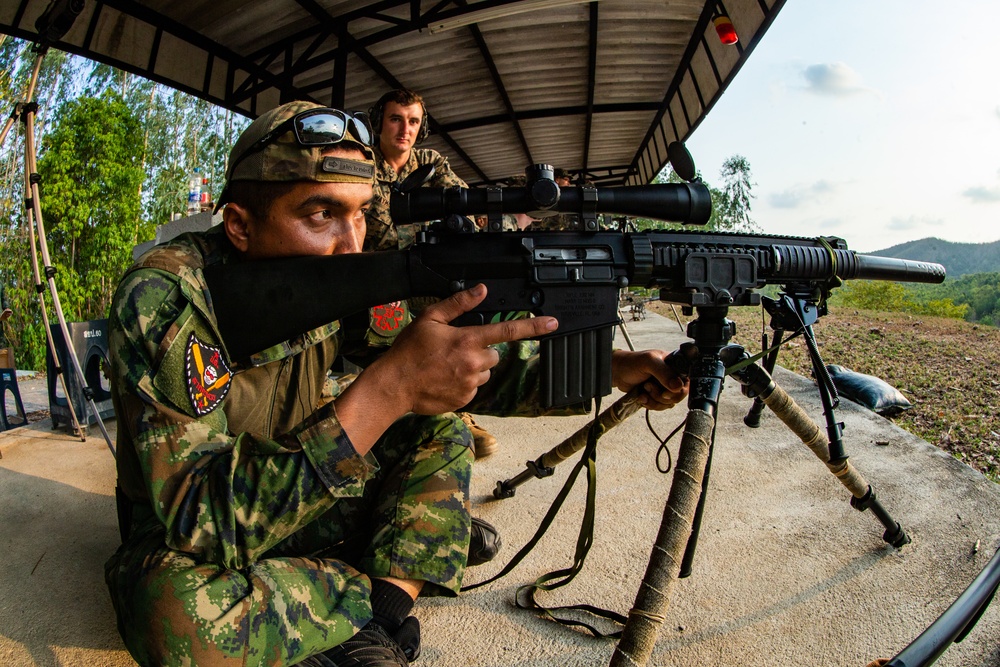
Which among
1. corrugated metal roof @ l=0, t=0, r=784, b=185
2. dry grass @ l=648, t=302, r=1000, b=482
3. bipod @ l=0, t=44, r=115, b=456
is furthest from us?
corrugated metal roof @ l=0, t=0, r=784, b=185

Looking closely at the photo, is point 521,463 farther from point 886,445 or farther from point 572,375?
point 886,445

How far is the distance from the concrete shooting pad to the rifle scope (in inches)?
47.7

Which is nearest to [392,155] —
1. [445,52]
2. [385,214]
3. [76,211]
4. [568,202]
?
[385,214]

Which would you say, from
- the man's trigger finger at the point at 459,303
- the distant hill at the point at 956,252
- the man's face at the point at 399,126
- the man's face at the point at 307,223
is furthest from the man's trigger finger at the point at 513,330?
the distant hill at the point at 956,252

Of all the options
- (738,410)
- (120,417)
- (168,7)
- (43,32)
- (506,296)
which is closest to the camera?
(120,417)

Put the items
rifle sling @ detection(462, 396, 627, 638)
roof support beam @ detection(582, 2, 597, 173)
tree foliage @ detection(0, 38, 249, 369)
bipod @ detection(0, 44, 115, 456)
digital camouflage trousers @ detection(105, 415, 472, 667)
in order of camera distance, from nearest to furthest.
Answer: digital camouflage trousers @ detection(105, 415, 472, 667), rifle sling @ detection(462, 396, 627, 638), bipod @ detection(0, 44, 115, 456), roof support beam @ detection(582, 2, 597, 173), tree foliage @ detection(0, 38, 249, 369)

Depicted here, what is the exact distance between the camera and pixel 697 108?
5848 mm

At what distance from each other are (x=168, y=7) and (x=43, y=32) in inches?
44.2

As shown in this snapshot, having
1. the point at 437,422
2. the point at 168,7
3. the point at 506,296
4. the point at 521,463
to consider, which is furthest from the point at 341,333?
the point at 168,7

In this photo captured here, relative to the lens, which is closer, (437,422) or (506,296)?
(506,296)

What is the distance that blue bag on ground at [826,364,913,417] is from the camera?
3688 millimetres

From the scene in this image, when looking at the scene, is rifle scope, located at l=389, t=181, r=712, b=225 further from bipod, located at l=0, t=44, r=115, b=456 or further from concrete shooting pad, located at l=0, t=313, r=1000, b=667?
bipod, located at l=0, t=44, r=115, b=456

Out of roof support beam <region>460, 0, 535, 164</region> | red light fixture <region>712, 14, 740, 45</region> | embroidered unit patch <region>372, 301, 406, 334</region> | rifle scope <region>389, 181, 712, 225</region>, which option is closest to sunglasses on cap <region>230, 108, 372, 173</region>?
rifle scope <region>389, 181, 712, 225</region>

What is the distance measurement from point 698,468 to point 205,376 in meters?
1.19
